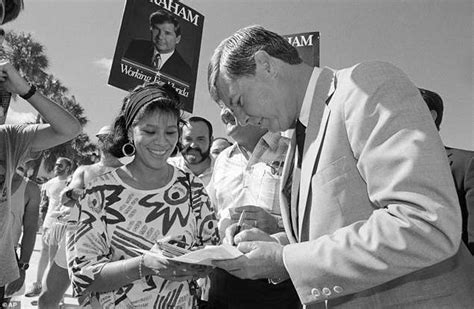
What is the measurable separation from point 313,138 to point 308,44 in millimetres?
3380

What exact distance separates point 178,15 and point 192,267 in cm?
319

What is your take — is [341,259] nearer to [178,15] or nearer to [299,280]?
[299,280]

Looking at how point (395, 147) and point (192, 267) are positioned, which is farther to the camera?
point (192, 267)

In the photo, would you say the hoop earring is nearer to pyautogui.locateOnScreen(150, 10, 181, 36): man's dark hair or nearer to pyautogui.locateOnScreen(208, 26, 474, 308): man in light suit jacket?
pyautogui.locateOnScreen(208, 26, 474, 308): man in light suit jacket

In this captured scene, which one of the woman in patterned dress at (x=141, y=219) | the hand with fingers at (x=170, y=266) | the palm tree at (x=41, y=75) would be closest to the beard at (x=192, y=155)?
the woman in patterned dress at (x=141, y=219)

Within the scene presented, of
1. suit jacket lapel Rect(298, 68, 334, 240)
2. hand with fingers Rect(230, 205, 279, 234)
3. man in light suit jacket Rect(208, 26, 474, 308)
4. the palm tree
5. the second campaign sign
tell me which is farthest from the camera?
the palm tree

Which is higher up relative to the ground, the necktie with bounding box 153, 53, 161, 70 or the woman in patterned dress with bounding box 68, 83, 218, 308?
the necktie with bounding box 153, 53, 161, 70

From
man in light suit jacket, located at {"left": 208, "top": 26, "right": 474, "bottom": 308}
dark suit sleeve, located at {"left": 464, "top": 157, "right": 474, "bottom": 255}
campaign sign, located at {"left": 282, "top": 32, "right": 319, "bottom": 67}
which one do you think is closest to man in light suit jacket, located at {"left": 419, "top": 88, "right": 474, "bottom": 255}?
dark suit sleeve, located at {"left": 464, "top": 157, "right": 474, "bottom": 255}

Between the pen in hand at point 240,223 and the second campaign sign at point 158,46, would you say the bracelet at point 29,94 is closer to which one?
the second campaign sign at point 158,46

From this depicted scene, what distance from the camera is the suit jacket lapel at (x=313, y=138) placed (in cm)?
153

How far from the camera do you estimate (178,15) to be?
461 centimetres

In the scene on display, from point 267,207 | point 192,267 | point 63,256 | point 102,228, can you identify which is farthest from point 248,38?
point 63,256

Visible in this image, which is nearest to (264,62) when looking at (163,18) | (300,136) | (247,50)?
(247,50)

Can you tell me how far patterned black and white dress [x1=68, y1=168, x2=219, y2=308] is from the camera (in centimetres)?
221
